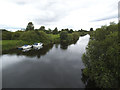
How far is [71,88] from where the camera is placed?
8.34 meters

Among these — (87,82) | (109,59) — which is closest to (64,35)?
(87,82)

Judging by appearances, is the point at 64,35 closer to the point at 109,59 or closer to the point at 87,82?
the point at 87,82

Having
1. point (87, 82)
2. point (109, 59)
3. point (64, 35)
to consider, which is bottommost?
point (87, 82)

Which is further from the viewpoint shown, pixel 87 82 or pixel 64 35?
pixel 64 35

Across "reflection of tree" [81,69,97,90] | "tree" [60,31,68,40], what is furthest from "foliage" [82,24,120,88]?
"tree" [60,31,68,40]

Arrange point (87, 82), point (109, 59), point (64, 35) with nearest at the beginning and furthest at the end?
point (109, 59) → point (87, 82) → point (64, 35)

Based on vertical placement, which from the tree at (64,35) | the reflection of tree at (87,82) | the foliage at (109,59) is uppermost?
the tree at (64,35)

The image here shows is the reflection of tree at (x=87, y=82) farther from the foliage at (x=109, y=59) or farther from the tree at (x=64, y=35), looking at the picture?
the tree at (x=64, y=35)

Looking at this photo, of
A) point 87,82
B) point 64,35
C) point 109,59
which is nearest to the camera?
point 109,59

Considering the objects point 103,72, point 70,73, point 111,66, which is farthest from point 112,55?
point 70,73

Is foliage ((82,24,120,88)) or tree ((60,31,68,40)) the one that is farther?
tree ((60,31,68,40))

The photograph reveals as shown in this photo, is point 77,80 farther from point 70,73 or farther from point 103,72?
point 103,72

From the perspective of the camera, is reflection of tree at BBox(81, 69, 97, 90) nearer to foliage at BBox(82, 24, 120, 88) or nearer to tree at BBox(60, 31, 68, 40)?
foliage at BBox(82, 24, 120, 88)

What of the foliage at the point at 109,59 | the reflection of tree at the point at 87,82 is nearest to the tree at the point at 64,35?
the reflection of tree at the point at 87,82
